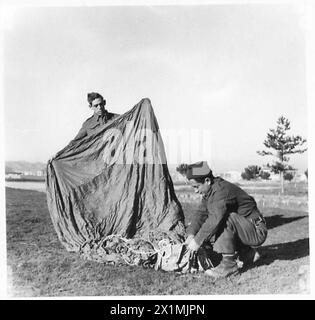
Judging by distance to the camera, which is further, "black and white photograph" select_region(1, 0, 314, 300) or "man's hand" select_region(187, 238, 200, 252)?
"black and white photograph" select_region(1, 0, 314, 300)

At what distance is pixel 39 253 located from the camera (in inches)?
207

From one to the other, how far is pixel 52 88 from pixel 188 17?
6.01ft

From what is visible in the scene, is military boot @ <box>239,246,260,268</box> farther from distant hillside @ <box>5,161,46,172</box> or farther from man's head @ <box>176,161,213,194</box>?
distant hillside @ <box>5,161,46,172</box>

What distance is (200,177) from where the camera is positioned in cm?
497

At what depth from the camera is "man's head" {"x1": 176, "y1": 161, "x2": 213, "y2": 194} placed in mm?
4969

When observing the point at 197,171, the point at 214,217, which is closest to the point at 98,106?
the point at 197,171

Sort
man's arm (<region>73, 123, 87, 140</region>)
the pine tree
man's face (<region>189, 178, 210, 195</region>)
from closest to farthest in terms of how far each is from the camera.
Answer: man's face (<region>189, 178, 210, 195</region>)
the pine tree
man's arm (<region>73, 123, 87, 140</region>)

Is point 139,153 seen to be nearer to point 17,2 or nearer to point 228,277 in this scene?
point 228,277

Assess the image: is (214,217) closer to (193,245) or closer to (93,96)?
(193,245)

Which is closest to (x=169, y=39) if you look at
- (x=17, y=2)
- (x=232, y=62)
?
(x=232, y=62)

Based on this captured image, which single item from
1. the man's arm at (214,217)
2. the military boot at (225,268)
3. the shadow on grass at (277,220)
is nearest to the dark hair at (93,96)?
the man's arm at (214,217)

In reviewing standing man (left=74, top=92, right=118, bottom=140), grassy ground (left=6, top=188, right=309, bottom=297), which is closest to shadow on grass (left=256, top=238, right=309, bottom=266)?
grassy ground (left=6, top=188, right=309, bottom=297)

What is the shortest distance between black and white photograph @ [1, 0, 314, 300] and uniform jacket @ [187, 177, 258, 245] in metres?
0.30

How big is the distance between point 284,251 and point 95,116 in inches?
108
